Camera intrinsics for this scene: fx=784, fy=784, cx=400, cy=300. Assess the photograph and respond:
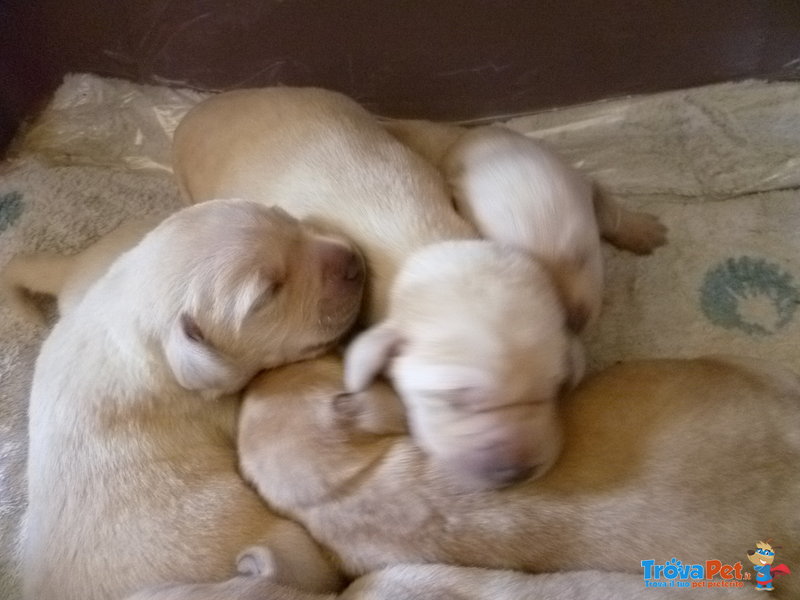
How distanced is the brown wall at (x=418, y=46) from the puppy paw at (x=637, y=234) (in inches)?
Result: 23.1

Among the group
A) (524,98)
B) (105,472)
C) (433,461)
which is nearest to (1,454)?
(105,472)

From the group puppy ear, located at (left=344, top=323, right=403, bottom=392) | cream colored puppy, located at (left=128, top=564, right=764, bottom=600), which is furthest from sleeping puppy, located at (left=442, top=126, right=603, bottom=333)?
cream colored puppy, located at (left=128, top=564, right=764, bottom=600)

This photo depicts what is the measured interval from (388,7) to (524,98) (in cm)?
59

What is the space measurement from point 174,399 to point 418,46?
5.01 feet

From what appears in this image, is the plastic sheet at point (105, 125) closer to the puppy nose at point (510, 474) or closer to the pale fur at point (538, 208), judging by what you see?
the pale fur at point (538, 208)

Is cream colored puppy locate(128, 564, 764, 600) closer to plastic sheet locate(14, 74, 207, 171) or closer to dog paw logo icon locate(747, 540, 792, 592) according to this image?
dog paw logo icon locate(747, 540, 792, 592)

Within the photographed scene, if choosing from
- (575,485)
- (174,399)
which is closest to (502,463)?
(575,485)

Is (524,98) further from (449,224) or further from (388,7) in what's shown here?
(449,224)

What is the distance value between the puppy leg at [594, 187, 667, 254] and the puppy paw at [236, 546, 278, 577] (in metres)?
1.40

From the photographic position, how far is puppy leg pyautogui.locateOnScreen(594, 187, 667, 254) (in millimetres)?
→ 2443

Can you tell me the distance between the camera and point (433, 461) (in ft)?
5.49

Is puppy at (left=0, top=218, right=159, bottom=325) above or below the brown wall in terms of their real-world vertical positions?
below

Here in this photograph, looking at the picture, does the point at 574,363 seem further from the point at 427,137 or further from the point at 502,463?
the point at 427,137

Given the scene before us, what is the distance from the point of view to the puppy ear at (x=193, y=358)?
176 centimetres
